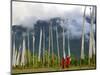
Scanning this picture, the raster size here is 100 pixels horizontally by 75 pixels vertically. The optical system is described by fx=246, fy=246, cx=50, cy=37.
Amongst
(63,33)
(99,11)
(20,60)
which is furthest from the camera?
(99,11)

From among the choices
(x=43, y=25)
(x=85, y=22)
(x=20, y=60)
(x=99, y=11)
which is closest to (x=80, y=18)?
(x=85, y=22)

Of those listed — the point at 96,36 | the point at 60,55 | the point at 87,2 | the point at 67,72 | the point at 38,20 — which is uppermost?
the point at 87,2

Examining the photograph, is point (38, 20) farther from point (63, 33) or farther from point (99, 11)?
point (99, 11)

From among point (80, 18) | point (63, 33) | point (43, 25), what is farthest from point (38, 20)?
point (80, 18)

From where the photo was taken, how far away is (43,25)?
2547mm

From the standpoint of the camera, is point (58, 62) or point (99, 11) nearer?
point (58, 62)

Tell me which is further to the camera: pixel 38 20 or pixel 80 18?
pixel 80 18

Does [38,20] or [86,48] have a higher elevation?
[38,20]

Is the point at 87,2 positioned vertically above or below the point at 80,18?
above

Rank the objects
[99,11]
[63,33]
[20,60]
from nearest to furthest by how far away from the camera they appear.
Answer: [20,60]
[63,33]
[99,11]

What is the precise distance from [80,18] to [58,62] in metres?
0.54

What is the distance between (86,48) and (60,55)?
32 centimetres

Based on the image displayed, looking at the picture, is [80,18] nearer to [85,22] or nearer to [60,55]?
[85,22]

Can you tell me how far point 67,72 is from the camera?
2646mm
